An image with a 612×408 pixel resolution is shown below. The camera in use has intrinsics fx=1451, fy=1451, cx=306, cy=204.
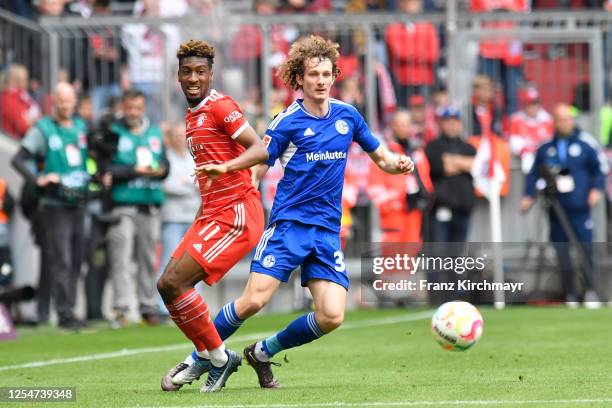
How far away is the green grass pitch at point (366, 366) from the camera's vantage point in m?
8.37

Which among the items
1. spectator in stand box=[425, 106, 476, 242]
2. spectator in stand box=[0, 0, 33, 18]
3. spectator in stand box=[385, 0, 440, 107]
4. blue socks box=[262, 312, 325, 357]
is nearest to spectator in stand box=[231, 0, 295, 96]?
spectator in stand box=[385, 0, 440, 107]

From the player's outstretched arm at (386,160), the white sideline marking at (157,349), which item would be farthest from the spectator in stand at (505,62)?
the player's outstretched arm at (386,160)

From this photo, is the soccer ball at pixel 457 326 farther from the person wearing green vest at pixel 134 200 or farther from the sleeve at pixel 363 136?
the person wearing green vest at pixel 134 200

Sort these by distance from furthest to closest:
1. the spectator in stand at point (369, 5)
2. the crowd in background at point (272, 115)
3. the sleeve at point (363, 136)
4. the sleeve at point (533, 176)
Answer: the spectator in stand at point (369, 5), the sleeve at point (533, 176), the crowd in background at point (272, 115), the sleeve at point (363, 136)

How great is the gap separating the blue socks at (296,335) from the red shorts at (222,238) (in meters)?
0.54

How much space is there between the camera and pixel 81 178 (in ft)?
50.4

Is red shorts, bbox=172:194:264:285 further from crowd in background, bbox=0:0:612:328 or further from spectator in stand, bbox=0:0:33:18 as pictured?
spectator in stand, bbox=0:0:33:18

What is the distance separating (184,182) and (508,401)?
30.6ft

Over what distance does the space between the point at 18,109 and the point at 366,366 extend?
349 inches

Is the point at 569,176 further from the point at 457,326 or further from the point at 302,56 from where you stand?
the point at 302,56

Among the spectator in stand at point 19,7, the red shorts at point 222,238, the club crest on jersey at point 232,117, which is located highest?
the spectator in stand at point 19,7

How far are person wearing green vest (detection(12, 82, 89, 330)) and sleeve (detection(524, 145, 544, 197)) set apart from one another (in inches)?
241

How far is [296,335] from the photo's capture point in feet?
30.1

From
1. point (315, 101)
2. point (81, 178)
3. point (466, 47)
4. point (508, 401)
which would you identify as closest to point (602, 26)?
point (466, 47)
